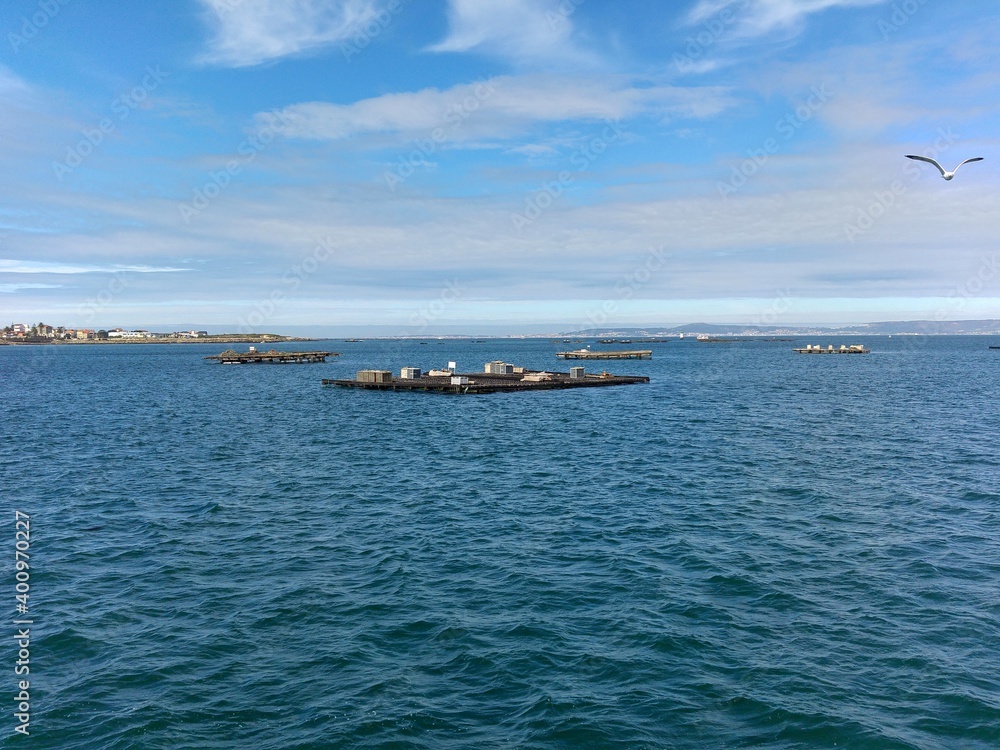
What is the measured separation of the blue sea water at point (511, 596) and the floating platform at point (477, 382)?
3336 centimetres

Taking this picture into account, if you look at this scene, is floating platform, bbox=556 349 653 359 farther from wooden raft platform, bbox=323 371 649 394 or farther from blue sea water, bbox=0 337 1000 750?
blue sea water, bbox=0 337 1000 750

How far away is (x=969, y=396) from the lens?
69250 millimetres

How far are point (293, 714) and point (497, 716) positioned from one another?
387 cm

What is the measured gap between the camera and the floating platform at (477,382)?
72938 mm

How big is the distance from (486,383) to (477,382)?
1359 mm

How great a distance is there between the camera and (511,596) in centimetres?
1723

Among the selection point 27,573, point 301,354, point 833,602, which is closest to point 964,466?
point 833,602

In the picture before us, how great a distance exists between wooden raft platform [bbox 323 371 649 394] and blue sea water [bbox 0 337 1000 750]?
33192mm

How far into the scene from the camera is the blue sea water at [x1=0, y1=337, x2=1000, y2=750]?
470 inches

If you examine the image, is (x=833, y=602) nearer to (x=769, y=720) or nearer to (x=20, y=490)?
(x=769, y=720)

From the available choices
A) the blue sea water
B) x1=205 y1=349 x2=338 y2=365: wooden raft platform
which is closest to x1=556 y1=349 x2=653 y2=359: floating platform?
x1=205 y1=349 x2=338 y2=365: wooden raft platform

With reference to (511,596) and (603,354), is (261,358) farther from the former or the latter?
(511,596)

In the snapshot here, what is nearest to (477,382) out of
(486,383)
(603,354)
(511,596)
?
(486,383)

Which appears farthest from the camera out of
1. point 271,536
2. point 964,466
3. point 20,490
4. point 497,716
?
point 964,466
